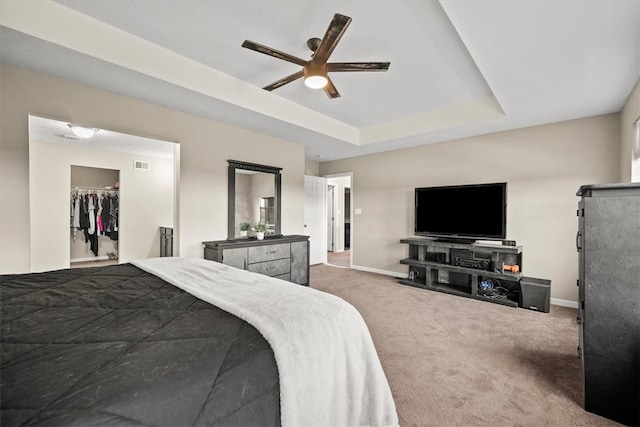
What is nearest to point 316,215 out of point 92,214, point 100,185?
point 92,214

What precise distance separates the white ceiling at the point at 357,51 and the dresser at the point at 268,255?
166 centimetres

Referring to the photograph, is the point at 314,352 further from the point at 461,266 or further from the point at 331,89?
the point at 461,266

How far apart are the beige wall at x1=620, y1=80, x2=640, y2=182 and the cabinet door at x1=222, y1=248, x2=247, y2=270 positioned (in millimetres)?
4320

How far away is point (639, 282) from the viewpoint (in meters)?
1.55

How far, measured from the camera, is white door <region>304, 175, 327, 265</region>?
6.16 m

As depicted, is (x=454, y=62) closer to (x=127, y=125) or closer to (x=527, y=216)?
(x=527, y=216)

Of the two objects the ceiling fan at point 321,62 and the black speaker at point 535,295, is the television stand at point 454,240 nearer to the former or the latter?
the black speaker at point 535,295

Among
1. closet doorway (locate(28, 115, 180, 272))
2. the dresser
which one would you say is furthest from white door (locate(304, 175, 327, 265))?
closet doorway (locate(28, 115, 180, 272))

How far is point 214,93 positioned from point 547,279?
471 centimetres

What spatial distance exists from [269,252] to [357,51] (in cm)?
265

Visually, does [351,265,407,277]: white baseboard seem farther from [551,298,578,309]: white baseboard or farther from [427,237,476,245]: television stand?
[551,298,578,309]: white baseboard

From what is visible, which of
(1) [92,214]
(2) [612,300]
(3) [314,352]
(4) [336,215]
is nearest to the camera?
(3) [314,352]

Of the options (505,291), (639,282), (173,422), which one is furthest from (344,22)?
(505,291)

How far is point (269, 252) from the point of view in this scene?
387 cm
